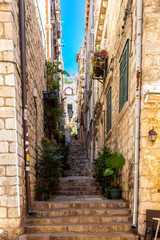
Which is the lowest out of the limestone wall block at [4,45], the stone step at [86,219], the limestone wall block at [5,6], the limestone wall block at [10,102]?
the stone step at [86,219]

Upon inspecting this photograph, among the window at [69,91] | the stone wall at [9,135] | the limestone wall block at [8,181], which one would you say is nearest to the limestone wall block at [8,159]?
the stone wall at [9,135]

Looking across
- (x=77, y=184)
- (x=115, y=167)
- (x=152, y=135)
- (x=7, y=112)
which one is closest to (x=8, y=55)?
(x=7, y=112)

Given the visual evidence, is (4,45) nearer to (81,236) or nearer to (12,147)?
(12,147)

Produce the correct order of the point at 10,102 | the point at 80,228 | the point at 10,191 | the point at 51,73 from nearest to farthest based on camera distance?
the point at 10,191, the point at 10,102, the point at 80,228, the point at 51,73

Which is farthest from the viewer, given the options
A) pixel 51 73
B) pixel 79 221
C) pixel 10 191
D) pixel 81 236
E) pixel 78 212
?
pixel 51 73

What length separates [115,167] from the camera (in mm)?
6590

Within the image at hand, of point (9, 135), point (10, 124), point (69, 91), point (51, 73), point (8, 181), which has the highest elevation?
point (69, 91)

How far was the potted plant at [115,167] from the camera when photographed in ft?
20.4

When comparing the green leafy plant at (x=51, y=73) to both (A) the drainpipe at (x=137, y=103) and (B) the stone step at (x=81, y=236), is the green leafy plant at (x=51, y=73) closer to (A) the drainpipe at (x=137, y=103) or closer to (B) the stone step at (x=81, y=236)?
(A) the drainpipe at (x=137, y=103)

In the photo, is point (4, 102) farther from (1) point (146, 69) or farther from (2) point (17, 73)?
(1) point (146, 69)

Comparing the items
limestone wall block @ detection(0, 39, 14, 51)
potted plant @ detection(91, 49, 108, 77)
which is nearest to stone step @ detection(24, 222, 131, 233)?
limestone wall block @ detection(0, 39, 14, 51)

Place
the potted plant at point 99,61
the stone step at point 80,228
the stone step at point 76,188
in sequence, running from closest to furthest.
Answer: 1. the stone step at point 80,228
2. the stone step at point 76,188
3. the potted plant at point 99,61

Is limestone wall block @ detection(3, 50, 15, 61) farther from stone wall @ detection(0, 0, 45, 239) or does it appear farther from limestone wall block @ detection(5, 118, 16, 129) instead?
limestone wall block @ detection(5, 118, 16, 129)

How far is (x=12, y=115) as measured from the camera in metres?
4.81
